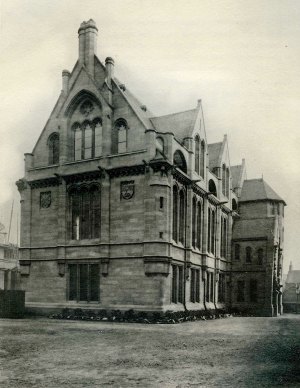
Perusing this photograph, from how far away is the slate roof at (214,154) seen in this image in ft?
149

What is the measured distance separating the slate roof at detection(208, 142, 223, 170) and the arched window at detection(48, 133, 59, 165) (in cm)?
1618

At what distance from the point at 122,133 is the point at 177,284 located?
1121 cm

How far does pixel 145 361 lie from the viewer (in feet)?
40.3

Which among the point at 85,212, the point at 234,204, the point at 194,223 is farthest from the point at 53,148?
the point at 234,204

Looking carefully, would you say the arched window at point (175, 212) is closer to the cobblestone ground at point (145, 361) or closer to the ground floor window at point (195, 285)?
the ground floor window at point (195, 285)

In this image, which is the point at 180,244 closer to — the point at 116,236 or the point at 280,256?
the point at 116,236

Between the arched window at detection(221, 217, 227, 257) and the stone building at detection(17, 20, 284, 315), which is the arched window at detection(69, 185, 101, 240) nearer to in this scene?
the stone building at detection(17, 20, 284, 315)

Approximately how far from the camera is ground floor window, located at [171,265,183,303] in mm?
31719

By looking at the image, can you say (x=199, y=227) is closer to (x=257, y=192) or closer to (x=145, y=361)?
(x=257, y=192)

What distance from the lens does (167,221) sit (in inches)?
1188

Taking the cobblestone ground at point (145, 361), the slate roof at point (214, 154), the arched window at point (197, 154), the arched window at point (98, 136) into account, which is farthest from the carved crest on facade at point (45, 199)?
the slate roof at point (214, 154)

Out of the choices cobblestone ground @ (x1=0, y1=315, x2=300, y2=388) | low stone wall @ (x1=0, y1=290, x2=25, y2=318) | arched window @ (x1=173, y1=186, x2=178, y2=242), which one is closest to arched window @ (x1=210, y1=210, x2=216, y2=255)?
arched window @ (x1=173, y1=186, x2=178, y2=242)

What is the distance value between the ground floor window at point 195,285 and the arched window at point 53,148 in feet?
44.4

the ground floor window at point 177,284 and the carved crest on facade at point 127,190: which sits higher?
the carved crest on facade at point 127,190
